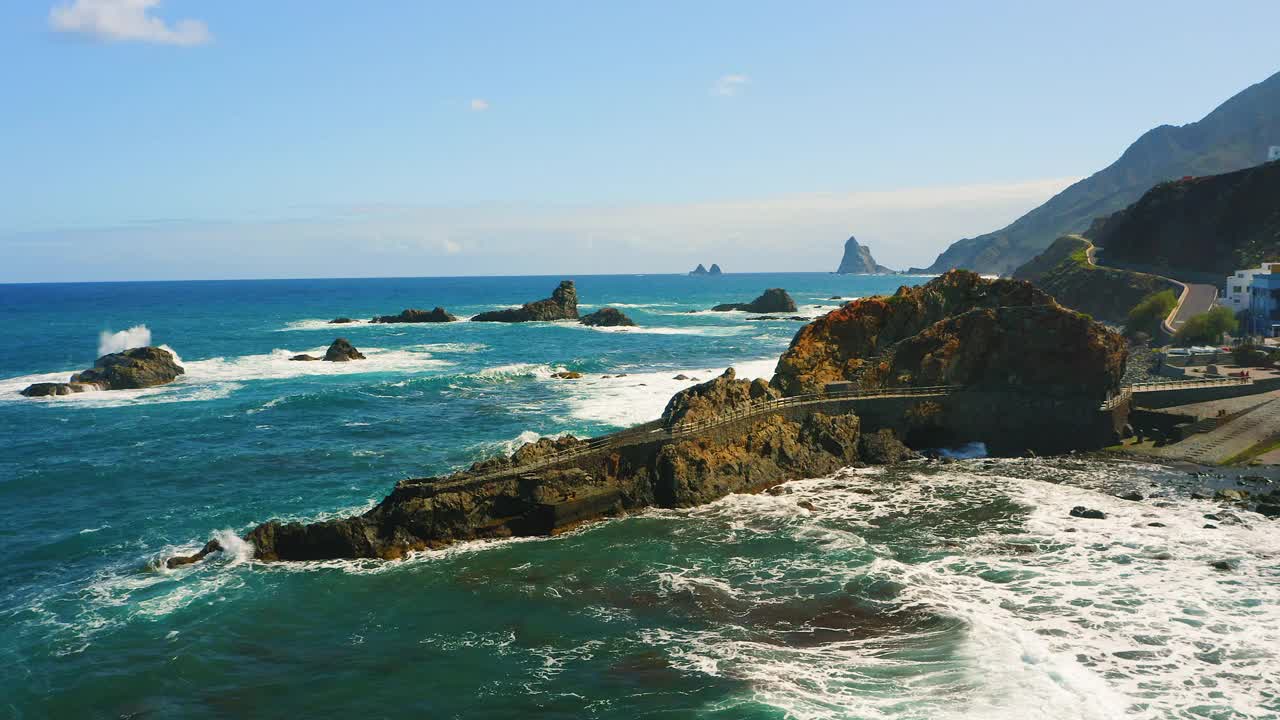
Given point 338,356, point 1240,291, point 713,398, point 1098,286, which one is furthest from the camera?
point 1098,286

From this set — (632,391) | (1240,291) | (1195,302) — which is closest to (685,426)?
(632,391)

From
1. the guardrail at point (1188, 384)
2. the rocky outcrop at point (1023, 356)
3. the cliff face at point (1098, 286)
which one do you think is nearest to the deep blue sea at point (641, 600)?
the rocky outcrop at point (1023, 356)

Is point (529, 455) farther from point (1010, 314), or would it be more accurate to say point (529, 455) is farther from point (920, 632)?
point (1010, 314)

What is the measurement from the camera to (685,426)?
37.5m

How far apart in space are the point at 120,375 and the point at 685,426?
5054 cm

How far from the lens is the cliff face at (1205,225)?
100688mm

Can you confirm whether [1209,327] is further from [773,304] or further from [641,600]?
[773,304]

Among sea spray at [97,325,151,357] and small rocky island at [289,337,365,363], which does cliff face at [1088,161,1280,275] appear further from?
sea spray at [97,325,151,357]

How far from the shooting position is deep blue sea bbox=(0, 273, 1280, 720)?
2047 centimetres

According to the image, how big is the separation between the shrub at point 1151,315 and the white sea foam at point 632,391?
32843mm

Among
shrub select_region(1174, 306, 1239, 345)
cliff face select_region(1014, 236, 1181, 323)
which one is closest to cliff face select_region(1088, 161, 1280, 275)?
cliff face select_region(1014, 236, 1181, 323)

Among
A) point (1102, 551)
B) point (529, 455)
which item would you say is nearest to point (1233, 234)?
point (1102, 551)

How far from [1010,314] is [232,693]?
39.0 m

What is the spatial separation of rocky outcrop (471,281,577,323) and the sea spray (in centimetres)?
5029
